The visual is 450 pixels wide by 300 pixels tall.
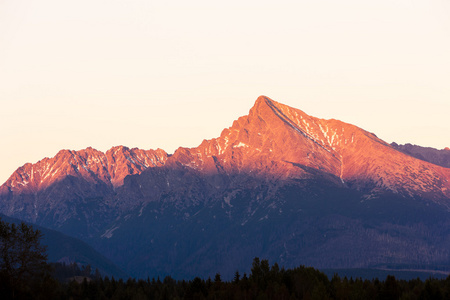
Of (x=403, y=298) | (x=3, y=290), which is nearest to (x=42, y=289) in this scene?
(x=3, y=290)

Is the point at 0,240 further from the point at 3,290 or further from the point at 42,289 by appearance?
the point at 42,289

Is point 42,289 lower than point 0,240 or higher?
lower

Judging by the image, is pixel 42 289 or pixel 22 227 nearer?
pixel 22 227

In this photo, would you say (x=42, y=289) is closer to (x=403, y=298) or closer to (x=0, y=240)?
(x=0, y=240)

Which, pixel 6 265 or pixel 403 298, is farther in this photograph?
pixel 403 298

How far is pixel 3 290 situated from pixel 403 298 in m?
95.5

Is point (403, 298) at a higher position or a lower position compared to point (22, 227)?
lower

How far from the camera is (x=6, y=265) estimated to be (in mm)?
156750

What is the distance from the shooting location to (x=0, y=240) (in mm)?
158750

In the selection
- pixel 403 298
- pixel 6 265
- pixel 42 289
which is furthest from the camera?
pixel 403 298

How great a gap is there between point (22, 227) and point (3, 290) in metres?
12.8

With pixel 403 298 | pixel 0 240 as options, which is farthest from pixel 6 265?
pixel 403 298

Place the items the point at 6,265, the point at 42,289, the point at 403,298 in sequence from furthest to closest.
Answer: the point at 403,298, the point at 42,289, the point at 6,265

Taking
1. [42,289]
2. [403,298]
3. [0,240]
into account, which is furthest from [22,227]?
[403,298]
